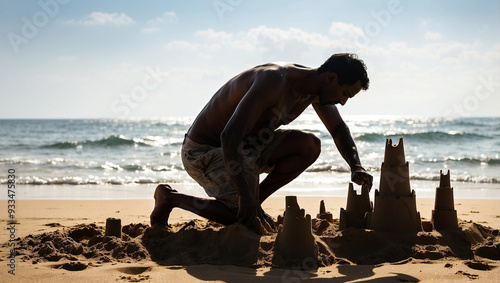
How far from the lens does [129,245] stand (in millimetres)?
3156

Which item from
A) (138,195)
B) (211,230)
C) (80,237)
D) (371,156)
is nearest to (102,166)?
(138,195)

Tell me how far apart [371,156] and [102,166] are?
8.16m

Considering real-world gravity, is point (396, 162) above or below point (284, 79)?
below

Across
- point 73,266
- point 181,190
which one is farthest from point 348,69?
point 181,190

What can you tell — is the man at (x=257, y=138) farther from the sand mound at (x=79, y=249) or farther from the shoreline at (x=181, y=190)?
the shoreline at (x=181, y=190)

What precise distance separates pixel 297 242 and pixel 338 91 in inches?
42.1

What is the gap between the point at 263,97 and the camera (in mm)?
3188

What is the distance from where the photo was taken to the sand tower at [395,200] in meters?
3.19

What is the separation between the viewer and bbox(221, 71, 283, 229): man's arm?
3088 mm

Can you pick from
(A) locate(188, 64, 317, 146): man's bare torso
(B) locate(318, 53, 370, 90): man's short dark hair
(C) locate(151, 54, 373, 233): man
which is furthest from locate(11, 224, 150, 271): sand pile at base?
(B) locate(318, 53, 370, 90): man's short dark hair

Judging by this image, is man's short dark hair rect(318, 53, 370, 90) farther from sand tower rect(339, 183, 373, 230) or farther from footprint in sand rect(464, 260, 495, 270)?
footprint in sand rect(464, 260, 495, 270)

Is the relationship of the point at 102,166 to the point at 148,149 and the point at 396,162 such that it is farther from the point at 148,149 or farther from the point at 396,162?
the point at 396,162

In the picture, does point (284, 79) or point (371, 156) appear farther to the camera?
point (371, 156)

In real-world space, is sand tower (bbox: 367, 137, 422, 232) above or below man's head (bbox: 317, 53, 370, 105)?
below
